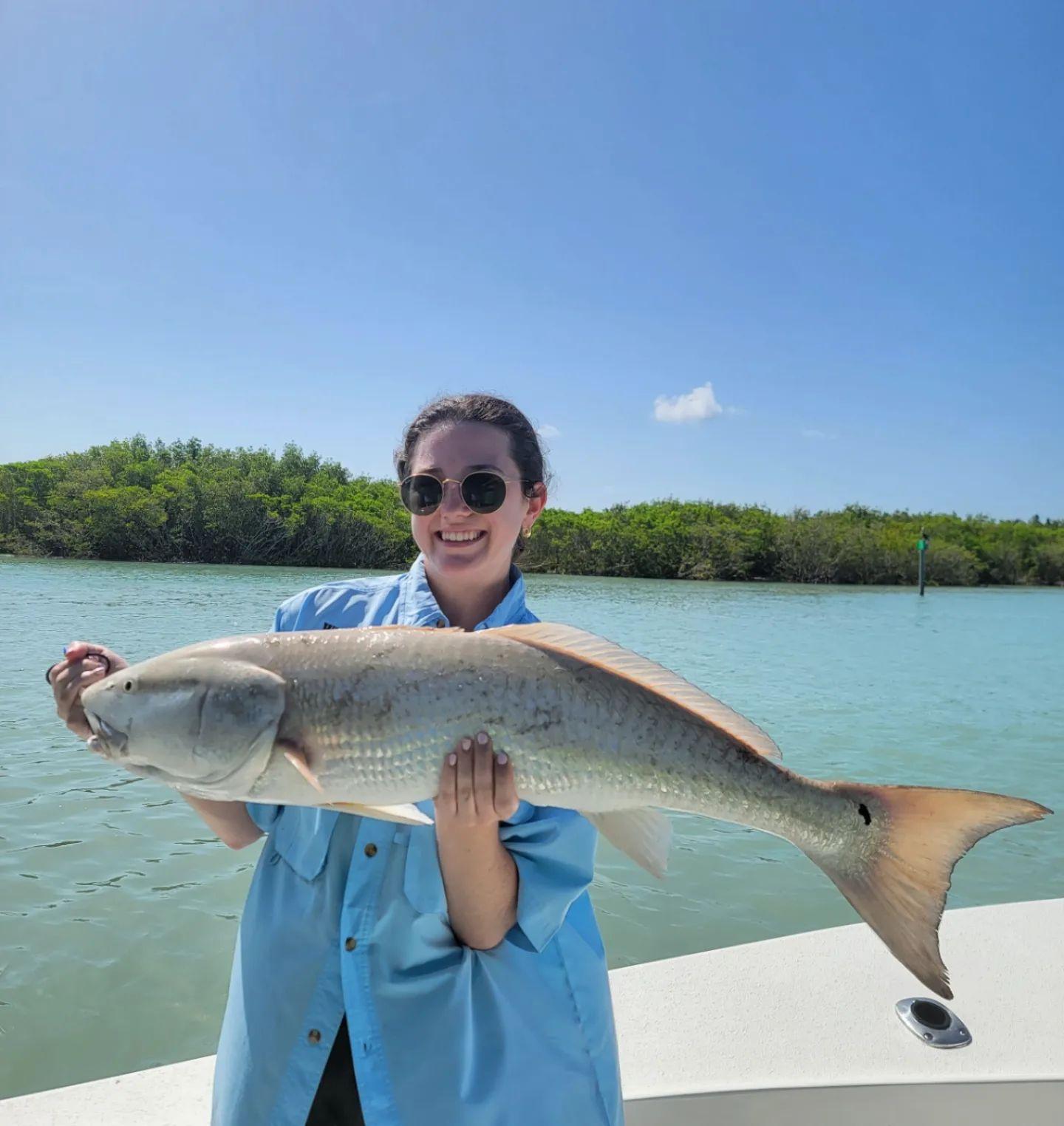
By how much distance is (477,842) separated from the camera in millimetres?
1826

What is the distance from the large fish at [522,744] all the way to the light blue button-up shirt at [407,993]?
158 millimetres

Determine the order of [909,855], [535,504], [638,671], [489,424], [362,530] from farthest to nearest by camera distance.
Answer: [362,530] < [535,504] < [489,424] < [638,671] < [909,855]

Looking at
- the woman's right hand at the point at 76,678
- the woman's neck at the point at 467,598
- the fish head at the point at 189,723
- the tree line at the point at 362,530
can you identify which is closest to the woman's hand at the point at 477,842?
the fish head at the point at 189,723

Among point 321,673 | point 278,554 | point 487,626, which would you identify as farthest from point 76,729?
point 278,554

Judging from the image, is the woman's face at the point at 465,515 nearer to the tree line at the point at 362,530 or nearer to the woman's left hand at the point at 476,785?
the woman's left hand at the point at 476,785

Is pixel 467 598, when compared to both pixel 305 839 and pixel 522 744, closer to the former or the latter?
pixel 522 744

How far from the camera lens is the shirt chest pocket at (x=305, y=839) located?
6.17 ft

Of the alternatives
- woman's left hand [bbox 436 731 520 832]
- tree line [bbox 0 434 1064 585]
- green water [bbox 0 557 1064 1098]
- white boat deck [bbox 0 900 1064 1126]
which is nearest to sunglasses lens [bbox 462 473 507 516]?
woman's left hand [bbox 436 731 520 832]

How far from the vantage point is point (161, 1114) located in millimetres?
2230

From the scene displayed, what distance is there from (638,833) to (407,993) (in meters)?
0.63

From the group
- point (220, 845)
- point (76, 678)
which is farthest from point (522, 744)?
point (220, 845)

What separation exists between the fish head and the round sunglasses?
2.27 ft

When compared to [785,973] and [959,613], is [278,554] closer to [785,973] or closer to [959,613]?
[959,613]

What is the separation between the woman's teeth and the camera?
7.34 ft
